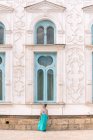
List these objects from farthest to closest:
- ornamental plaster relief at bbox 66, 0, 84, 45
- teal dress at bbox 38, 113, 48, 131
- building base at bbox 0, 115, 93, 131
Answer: ornamental plaster relief at bbox 66, 0, 84, 45 → building base at bbox 0, 115, 93, 131 → teal dress at bbox 38, 113, 48, 131

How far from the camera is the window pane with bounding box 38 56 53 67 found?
72.3 feet

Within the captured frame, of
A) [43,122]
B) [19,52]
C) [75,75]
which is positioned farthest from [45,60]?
[43,122]

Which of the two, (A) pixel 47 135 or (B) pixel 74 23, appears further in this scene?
(B) pixel 74 23

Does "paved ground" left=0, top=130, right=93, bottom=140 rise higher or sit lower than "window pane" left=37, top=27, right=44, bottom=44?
lower

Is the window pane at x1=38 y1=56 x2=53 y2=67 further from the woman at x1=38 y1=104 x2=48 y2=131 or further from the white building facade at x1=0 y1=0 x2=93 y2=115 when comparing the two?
the woman at x1=38 y1=104 x2=48 y2=131

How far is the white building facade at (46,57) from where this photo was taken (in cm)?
2173

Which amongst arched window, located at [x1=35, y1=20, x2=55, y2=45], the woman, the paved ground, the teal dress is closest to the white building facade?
arched window, located at [x1=35, y1=20, x2=55, y2=45]

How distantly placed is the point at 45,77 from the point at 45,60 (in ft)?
2.28

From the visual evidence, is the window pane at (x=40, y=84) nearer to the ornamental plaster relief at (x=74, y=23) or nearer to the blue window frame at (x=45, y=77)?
the blue window frame at (x=45, y=77)

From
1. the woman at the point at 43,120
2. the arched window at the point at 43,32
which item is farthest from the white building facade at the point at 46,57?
the woman at the point at 43,120

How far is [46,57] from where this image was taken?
22047mm

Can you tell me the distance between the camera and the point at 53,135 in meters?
19.0

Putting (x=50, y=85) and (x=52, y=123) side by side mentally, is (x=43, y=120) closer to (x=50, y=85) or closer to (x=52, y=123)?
(x=52, y=123)

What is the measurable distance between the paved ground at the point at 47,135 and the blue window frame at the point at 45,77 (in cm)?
242
